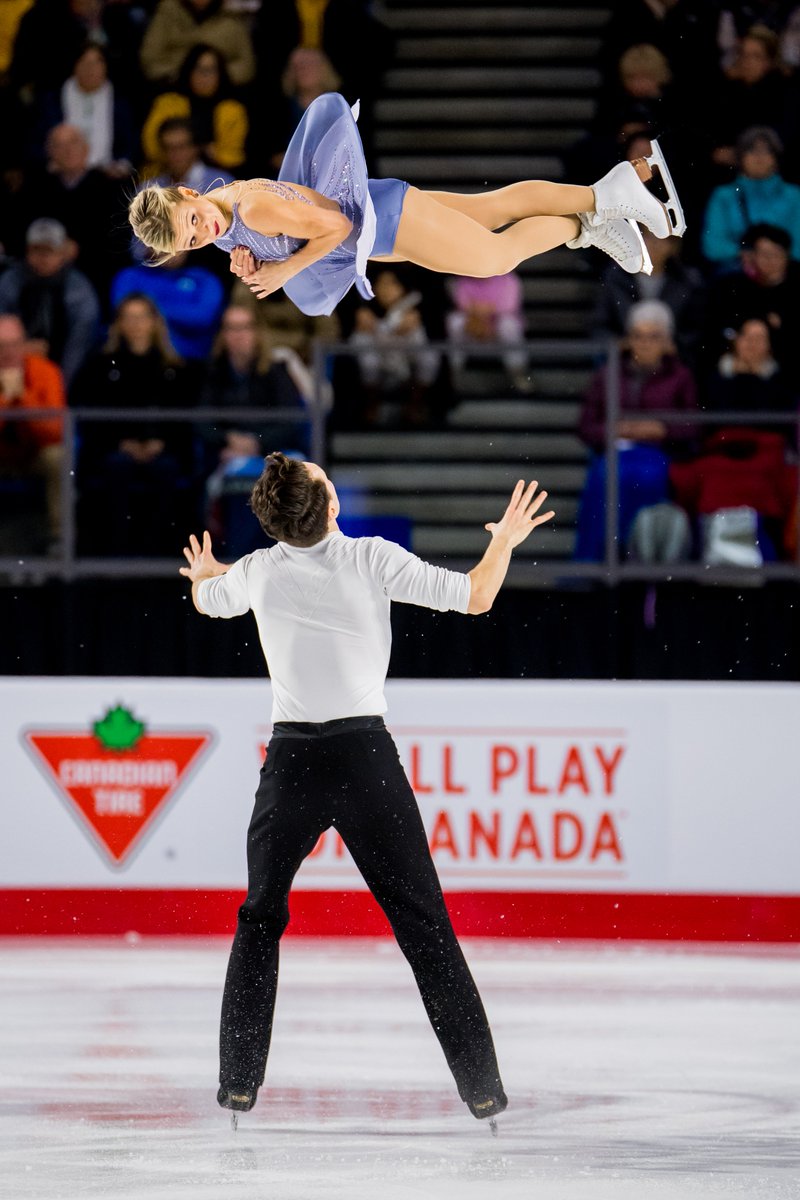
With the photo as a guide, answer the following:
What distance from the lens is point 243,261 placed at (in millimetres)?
4617

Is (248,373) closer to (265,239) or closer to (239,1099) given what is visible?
(265,239)

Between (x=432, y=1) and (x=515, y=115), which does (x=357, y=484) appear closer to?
(x=515, y=115)

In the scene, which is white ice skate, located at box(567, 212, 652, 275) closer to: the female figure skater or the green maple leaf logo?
the female figure skater

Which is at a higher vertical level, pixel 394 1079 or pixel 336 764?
pixel 336 764

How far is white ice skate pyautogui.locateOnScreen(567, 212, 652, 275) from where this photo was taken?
16.9ft

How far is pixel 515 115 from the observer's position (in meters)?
9.49

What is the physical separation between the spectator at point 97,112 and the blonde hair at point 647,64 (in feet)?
7.65

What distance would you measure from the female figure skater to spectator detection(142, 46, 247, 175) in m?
4.31

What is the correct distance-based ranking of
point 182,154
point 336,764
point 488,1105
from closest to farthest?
point 336,764 → point 488,1105 → point 182,154

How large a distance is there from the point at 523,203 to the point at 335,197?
26.5 inches

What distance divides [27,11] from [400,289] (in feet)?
9.34

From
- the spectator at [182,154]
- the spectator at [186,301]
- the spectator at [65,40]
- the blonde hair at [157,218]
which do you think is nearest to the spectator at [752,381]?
the spectator at [186,301]

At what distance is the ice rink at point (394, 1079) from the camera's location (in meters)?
4.24

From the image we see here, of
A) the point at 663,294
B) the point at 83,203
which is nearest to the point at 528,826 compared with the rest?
the point at 663,294
